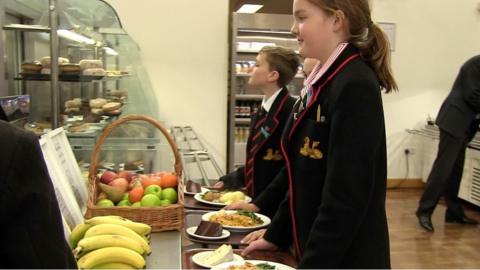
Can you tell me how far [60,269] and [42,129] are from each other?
67.7 inches

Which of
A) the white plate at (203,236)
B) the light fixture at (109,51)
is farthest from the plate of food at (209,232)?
the light fixture at (109,51)

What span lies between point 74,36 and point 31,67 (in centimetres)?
44

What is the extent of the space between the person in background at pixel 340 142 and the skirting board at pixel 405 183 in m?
5.75

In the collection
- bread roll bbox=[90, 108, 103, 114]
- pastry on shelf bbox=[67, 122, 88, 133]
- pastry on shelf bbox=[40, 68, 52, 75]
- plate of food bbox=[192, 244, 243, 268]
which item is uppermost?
pastry on shelf bbox=[40, 68, 52, 75]

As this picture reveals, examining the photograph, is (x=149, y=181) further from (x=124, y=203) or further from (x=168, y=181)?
(x=124, y=203)

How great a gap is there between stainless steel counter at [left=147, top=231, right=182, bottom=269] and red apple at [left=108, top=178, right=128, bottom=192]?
243 millimetres

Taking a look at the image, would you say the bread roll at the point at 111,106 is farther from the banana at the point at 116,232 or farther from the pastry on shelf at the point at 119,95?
the banana at the point at 116,232

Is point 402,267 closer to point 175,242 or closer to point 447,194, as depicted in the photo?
point 447,194

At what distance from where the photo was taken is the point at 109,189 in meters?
1.82

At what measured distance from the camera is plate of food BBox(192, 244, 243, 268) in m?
1.41

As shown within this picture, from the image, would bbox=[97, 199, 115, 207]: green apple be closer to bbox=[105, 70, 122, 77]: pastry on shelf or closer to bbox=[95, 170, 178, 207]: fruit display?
bbox=[95, 170, 178, 207]: fruit display

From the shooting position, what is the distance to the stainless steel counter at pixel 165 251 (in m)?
1.44

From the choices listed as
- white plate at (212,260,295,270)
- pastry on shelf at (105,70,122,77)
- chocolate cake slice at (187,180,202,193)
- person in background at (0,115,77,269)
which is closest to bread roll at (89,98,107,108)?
pastry on shelf at (105,70,122,77)

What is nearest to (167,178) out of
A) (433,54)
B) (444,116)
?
(444,116)
